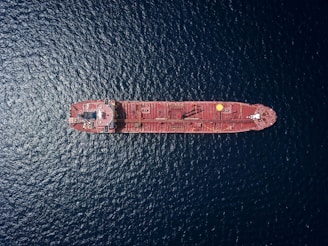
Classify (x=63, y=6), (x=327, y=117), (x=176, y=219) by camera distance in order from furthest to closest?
1. (x=63, y=6)
2. (x=327, y=117)
3. (x=176, y=219)

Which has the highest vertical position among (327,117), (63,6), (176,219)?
(63,6)

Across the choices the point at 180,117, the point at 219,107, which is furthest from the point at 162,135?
the point at 219,107

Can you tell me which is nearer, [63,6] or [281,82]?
[281,82]

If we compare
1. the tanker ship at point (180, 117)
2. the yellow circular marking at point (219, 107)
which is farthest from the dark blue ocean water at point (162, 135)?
the yellow circular marking at point (219, 107)

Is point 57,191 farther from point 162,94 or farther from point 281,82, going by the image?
point 281,82

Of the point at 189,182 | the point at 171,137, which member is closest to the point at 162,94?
the point at 171,137

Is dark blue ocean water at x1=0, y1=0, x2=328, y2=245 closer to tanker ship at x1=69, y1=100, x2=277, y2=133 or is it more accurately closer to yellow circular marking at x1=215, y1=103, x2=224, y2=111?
tanker ship at x1=69, y1=100, x2=277, y2=133

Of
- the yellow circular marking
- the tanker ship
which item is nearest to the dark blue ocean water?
the tanker ship
